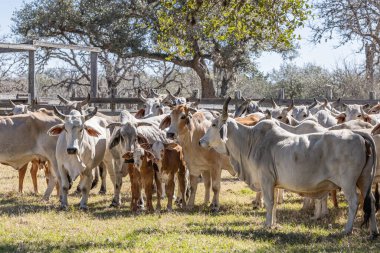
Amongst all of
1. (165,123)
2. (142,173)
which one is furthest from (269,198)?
(165,123)

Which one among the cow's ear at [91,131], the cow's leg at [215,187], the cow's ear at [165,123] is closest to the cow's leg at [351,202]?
the cow's leg at [215,187]

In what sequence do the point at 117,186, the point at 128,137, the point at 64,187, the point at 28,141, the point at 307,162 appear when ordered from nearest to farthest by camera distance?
the point at 307,162, the point at 128,137, the point at 64,187, the point at 117,186, the point at 28,141

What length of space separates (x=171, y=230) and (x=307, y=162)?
6.52 feet

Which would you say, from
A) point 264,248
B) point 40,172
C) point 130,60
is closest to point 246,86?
point 130,60

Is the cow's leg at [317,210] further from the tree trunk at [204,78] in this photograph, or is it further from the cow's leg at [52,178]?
the tree trunk at [204,78]

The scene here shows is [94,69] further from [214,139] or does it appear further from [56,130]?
[214,139]

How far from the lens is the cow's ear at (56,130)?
10.8 metres

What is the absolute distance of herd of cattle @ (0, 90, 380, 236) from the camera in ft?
26.5

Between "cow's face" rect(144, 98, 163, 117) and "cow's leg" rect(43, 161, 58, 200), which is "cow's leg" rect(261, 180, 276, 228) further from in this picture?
"cow's face" rect(144, 98, 163, 117)

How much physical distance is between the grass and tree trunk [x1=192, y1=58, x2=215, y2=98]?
18.8m

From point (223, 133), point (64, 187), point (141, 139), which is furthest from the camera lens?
point (64, 187)

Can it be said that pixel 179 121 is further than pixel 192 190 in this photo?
A: No

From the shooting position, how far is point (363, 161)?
26.1 ft

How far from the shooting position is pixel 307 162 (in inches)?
324
